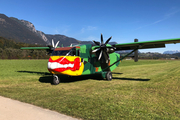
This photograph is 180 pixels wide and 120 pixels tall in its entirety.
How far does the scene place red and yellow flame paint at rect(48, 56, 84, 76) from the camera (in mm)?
10133

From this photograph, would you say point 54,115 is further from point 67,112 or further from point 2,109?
point 2,109

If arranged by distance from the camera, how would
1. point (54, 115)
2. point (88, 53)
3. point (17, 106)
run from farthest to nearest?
point (88, 53)
point (17, 106)
point (54, 115)

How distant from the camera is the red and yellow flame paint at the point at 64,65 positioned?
10.1 meters

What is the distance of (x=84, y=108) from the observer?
5.44 meters

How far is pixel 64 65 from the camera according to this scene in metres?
10.3

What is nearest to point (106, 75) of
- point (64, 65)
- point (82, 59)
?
point (82, 59)

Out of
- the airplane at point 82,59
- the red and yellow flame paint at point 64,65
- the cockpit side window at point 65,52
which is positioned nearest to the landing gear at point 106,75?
the airplane at point 82,59

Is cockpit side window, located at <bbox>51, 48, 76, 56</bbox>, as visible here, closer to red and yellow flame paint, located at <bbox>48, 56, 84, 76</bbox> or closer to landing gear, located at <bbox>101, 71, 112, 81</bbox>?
red and yellow flame paint, located at <bbox>48, 56, 84, 76</bbox>

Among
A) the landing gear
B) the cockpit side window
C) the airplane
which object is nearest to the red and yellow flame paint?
the airplane

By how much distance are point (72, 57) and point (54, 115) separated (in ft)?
21.8

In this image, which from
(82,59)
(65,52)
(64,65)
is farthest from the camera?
(82,59)

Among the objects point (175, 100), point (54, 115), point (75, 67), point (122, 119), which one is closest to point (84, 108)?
point (54, 115)

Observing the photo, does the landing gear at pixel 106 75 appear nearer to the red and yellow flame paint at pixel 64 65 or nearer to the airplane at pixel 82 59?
the airplane at pixel 82 59

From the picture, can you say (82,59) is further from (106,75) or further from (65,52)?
(106,75)
